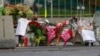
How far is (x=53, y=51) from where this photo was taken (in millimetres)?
13211

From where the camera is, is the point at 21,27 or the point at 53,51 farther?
the point at 21,27

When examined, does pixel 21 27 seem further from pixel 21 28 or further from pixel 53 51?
pixel 53 51

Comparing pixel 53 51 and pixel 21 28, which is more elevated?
pixel 21 28

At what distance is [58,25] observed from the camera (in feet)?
47.7

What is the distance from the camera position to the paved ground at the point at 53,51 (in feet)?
41.8

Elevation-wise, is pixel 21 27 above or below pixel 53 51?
above

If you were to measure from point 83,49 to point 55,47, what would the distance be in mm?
909

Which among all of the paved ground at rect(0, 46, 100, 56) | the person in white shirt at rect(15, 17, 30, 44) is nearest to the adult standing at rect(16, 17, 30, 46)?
the person in white shirt at rect(15, 17, 30, 44)

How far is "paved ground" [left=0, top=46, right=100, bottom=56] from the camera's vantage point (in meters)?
12.7

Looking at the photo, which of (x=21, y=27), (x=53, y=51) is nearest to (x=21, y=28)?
(x=21, y=27)

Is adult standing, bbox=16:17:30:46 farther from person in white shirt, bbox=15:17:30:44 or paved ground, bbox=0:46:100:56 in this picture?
paved ground, bbox=0:46:100:56

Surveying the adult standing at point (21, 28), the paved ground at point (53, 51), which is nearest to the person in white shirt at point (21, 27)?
the adult standing at point (21, 28)

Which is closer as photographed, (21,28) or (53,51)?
(53,51)

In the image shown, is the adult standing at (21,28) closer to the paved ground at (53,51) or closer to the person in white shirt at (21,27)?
the person in white shirt at (21,27)
